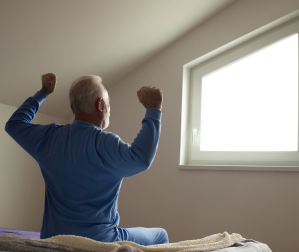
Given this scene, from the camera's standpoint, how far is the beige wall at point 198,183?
1821mm

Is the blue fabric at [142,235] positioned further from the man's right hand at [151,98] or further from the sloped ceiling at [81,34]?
the sloped ceiling at [81,34]

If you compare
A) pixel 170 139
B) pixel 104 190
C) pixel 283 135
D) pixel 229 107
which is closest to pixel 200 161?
pixel 170 139

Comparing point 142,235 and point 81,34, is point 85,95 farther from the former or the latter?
point 81,34

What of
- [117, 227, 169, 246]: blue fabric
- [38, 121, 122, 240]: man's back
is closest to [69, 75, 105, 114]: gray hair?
[38, 121, 122, 240]: man's back

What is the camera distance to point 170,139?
8.05ft

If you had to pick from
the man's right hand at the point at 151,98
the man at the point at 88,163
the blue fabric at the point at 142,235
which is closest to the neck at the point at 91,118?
the man at the point at 88,163

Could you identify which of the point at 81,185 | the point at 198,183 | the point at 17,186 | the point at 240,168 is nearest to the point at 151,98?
the point at 81,185

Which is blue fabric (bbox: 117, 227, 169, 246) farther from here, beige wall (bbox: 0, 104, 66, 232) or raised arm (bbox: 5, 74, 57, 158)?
beige wall (bbox: 0, 104, 66, 232)

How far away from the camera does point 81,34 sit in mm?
2219

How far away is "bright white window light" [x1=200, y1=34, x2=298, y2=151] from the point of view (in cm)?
202

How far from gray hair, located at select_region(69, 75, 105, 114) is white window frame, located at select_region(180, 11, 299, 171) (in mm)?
1226

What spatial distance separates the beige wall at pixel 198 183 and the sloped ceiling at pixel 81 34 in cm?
15

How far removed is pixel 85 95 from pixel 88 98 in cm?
2

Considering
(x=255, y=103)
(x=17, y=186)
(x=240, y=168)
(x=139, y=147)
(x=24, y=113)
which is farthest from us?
(x=17, y=186)
